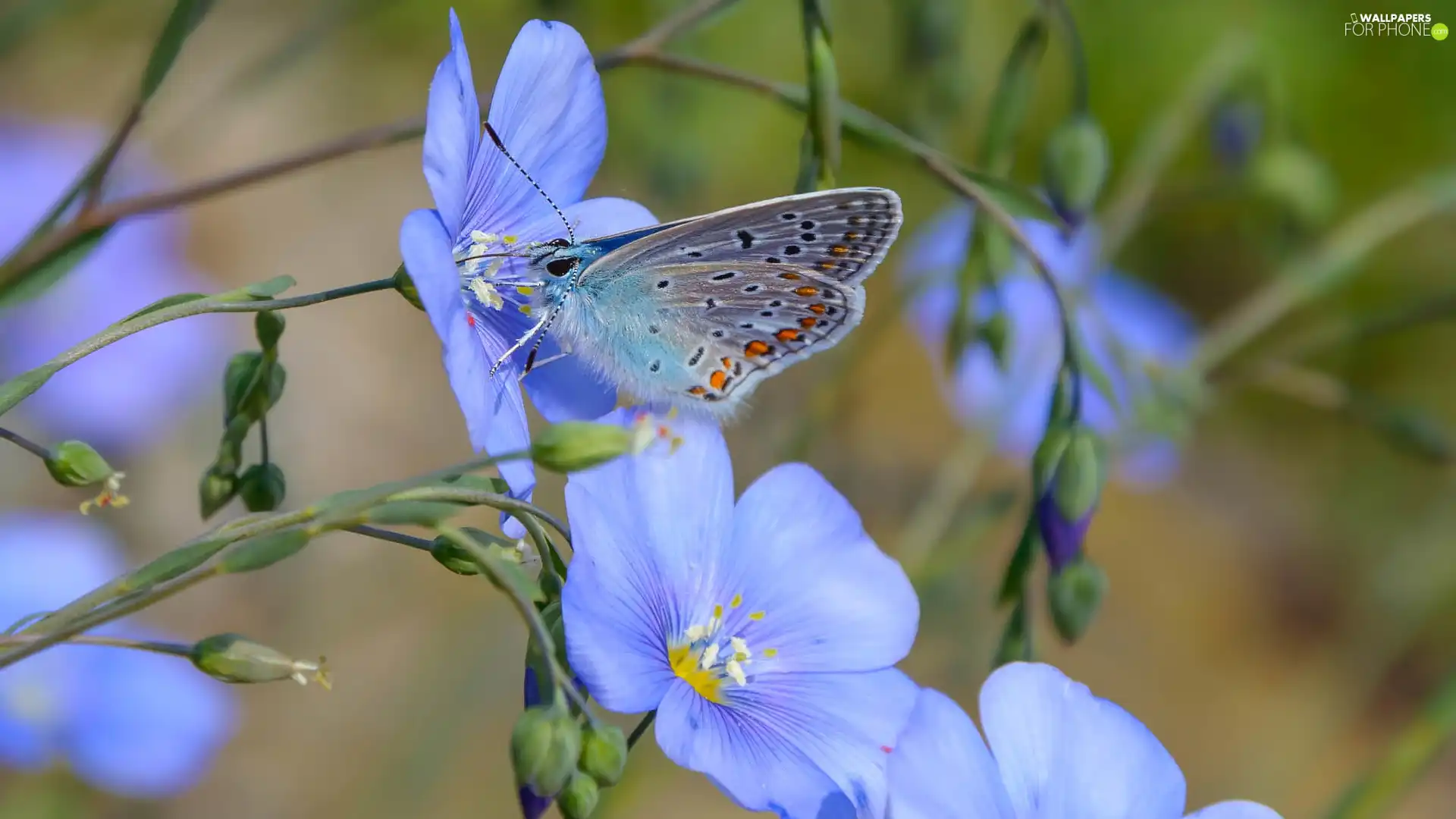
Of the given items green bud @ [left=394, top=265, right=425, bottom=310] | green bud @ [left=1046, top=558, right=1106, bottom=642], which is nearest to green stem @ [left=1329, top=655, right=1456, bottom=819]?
green bud @ [left=1046, top=558, right=1106, bottom=642]

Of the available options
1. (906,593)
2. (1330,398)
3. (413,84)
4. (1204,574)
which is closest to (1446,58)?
(1204,574)

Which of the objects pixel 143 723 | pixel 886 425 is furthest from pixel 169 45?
pixel 886 425

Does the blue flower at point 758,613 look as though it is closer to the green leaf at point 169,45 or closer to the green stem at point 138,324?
the green stem at point 138,324

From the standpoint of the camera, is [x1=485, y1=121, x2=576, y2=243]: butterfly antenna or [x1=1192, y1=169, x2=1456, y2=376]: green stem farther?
[x1=1192, y1=169, x2=1456, y2=376]: green stem

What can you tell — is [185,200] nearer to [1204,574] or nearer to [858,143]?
[858,143]

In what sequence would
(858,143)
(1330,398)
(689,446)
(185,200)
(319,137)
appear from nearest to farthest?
(185,200), (689,446), (858,143), (1330,398), (319,137)

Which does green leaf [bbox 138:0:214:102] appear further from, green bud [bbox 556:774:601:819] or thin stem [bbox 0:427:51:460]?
green bud [bbox 556:774:601:819]
